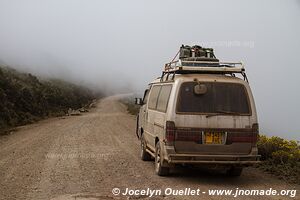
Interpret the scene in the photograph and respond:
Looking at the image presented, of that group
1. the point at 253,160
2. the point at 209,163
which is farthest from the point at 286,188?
the point at 209,163

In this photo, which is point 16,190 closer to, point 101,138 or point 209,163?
point 209,163

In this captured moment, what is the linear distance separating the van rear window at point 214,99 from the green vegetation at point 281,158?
1.87m

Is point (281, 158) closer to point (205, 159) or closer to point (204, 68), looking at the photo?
point (205, 159)

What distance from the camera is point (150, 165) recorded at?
36.8 feet

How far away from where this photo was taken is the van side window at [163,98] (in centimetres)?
950

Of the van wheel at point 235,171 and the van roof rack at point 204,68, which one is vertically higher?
the van roof rack at point 204,68

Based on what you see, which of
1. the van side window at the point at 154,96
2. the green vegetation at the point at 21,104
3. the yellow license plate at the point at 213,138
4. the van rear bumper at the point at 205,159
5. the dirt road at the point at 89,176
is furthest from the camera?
the green vegetation at the point at 21,104

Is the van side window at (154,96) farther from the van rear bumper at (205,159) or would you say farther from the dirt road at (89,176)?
the van rear bumper at (205,159)

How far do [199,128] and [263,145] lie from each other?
353 cm

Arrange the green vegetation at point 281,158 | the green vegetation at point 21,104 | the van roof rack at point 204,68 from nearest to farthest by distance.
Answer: the van roof rack at point 204,68 < the green vegetation at point 281,158 < the green vegetation at point 21,104

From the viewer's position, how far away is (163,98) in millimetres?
9883

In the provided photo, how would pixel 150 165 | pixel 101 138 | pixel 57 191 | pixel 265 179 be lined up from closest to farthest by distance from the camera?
pixel 57 191 → pixel 265 179 → pixel 150 165 → pixel 101 138

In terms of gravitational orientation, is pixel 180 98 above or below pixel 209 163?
above

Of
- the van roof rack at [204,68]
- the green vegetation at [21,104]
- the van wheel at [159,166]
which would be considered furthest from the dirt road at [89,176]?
the green vegetation at [21,104]
